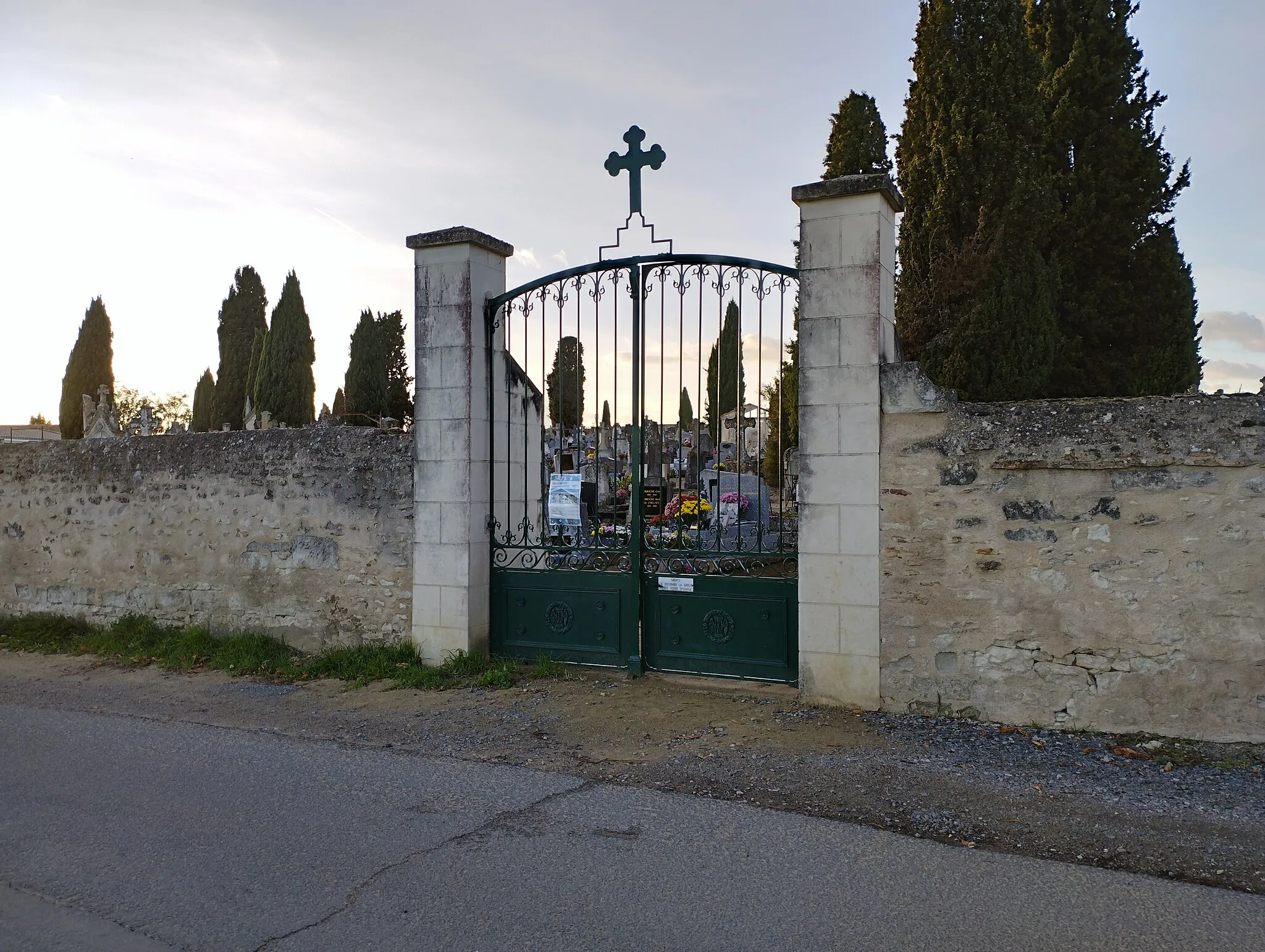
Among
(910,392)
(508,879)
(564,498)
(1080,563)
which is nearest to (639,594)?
(564,498)

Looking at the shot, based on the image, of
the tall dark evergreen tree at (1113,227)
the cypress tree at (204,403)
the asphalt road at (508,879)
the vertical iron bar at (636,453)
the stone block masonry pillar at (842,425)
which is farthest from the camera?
the cypress tree at (204,403)

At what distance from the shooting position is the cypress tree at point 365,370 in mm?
25875

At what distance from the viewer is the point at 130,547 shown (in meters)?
8.54

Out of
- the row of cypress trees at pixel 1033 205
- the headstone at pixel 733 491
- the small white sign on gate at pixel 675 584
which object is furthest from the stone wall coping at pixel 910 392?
the row of cypress trees at pixel 1033 205

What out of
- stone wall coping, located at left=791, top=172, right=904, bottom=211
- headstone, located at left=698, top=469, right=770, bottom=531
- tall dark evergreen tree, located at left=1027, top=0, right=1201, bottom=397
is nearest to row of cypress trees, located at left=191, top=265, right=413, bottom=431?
headstone, located at left=698, top=469, right=770, bottom=531

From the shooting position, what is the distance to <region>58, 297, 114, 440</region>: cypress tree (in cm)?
2959

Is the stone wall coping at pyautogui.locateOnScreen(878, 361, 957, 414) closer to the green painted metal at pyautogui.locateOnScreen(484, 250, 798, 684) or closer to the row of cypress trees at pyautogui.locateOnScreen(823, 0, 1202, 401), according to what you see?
the green painted metal at pyautogui.locateOnScreen(484, 250, 798, 684)

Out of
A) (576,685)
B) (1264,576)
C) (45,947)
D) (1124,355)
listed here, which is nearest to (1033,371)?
(1124,355)

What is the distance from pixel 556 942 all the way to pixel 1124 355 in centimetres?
1368

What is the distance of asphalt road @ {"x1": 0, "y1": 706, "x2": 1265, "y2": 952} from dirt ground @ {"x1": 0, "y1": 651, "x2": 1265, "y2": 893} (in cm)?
25

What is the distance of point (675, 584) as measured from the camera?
642cm

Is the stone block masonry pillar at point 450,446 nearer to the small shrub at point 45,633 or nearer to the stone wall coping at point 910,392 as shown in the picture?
the stone wall coping at point 910,392

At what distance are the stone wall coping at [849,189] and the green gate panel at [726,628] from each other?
2520 millimetres

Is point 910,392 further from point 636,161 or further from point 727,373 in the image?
point 727,373
